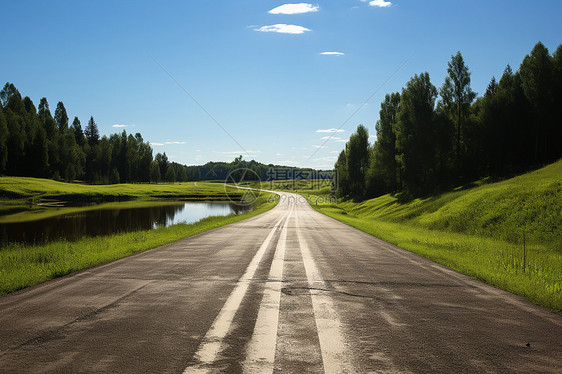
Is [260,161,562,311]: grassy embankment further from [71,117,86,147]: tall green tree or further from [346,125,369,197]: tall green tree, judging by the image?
[71,117,86,147]: tall green tree

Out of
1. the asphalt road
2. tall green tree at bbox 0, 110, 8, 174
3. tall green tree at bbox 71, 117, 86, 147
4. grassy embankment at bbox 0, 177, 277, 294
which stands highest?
tall green tree at bbox 71, 117, 86, 147

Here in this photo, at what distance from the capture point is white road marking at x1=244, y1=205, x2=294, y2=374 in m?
3.72

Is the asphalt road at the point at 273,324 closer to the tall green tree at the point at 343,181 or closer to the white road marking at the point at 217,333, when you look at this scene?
the white road marking at the point at 217,333

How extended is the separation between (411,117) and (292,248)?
4526 centimetres

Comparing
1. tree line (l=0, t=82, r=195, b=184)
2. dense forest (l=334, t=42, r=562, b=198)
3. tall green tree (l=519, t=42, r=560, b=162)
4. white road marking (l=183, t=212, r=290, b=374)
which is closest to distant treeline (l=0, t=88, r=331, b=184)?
tree line (l=0, t=82, r=195, b=184)

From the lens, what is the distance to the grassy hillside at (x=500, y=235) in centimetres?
841

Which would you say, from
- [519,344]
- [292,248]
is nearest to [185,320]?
[519,344]

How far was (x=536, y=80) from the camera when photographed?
1887 inches

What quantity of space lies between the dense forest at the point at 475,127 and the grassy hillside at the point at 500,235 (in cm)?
1754

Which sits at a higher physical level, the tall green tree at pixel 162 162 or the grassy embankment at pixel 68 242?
the tall green tree at pixel 162 162

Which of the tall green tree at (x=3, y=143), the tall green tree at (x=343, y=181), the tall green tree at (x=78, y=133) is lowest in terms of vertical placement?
the tall green tree at (x=343, y=181)

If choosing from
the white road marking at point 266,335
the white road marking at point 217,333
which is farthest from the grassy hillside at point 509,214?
the white road marking at point 217,333

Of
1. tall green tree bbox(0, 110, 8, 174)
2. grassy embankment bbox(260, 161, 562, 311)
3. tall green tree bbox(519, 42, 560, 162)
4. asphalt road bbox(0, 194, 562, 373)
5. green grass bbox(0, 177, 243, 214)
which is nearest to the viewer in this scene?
asphalt road bbox(0, 194, 562, 373)

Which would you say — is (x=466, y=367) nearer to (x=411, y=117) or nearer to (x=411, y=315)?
(x=411, y=315)
